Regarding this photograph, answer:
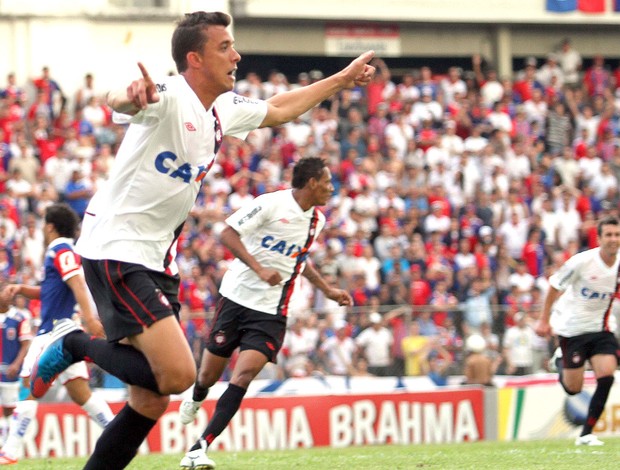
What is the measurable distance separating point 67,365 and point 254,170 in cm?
1201

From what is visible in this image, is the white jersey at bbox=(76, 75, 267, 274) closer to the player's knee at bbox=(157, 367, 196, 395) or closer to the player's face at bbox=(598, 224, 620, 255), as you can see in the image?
the player's knee at bbox=(157, 367, 196, 395)

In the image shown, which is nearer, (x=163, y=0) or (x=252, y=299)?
Result: (x=252, y=299)

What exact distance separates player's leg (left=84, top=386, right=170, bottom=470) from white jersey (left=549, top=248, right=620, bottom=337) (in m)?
6.68

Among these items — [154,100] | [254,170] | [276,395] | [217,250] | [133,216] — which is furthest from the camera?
[254,170]

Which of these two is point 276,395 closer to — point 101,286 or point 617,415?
point 617,415

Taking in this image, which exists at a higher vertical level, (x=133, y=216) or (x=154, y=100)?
(x=154, y=100)

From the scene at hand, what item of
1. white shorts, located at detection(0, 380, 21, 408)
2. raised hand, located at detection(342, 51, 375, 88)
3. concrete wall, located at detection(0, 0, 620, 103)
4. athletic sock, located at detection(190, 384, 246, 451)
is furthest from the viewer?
concrete wall, located at detection(0, 0, 620, 103)

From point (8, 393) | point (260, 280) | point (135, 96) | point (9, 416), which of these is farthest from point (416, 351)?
point (135, 96)

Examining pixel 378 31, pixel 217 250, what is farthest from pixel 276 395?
pixel 378 31

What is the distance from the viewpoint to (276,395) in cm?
1608

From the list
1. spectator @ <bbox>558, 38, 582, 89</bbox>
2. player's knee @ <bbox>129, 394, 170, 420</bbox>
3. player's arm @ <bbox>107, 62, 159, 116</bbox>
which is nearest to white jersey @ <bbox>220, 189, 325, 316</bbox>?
player's knee @ <bbox>129, 394, 170, 420</bbox>

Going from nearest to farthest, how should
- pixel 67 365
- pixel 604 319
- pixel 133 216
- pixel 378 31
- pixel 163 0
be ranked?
1. pixel 133 216
2. pixel 67 365
3. pixel 604 319
4. pixel 163 0
5. pixel 378 31

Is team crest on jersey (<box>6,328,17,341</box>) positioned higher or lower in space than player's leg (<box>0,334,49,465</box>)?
higher

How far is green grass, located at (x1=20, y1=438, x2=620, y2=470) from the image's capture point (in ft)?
30.8
